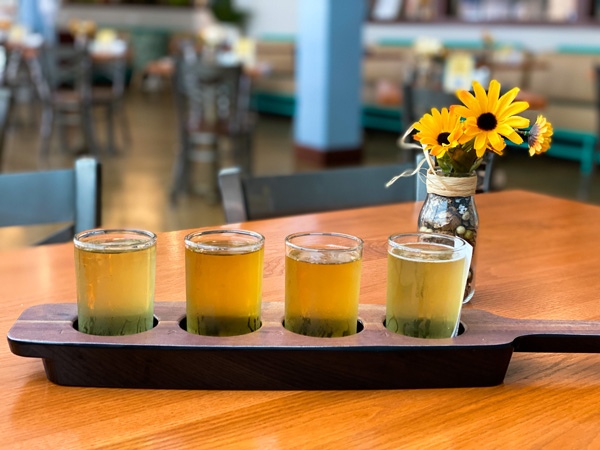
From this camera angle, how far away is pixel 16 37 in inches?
335

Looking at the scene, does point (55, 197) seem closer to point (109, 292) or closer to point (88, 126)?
point (109, 292)

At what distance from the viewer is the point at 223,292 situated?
2.36 ft

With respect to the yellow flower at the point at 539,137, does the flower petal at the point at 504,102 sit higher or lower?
higher

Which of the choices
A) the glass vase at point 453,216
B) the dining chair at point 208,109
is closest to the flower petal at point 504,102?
the glass vase at point 453,216

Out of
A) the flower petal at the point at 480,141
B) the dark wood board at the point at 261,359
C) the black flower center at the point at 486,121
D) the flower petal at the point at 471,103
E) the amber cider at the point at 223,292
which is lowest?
the dark wood board at the point at 261,359

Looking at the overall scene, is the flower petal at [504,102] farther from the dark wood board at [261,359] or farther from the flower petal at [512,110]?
the dark wood board at [261,359]

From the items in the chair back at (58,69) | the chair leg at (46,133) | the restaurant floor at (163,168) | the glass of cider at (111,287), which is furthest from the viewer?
the chair leg at (46,133)

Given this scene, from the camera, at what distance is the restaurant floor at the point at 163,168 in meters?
4.29

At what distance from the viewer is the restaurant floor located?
14.1ft

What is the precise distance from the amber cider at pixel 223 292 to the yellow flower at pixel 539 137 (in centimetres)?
33

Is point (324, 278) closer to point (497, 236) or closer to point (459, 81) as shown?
point (497, 236)

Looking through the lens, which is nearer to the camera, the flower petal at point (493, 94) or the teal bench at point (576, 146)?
the flower petal at point (493, 94)

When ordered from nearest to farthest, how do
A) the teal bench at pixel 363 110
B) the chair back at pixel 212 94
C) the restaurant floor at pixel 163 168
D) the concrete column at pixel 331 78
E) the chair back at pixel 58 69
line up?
the restaurant floor at pixel 163 168 < the chair back at pixel 212 94 < the chair back at pixel 58 69 < the concrete column at pixel 331 78 < the teal bench at pixel 363 110

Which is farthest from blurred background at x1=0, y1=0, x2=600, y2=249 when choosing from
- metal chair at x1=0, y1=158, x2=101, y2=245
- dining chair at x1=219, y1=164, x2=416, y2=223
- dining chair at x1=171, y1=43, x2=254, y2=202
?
dining chair at x1=219, y1=164, x2=416, y2=223
